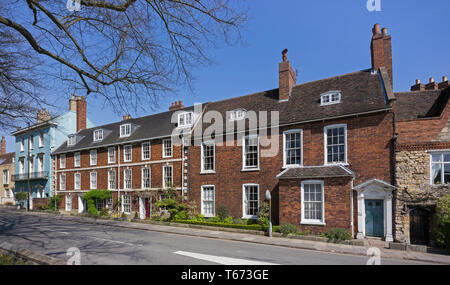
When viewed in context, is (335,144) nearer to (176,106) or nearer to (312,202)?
(312,202)

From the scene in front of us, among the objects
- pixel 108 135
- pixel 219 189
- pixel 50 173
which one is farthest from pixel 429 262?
pixel 50 173

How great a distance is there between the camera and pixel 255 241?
1633 cm

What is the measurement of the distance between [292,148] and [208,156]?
7.31 metres

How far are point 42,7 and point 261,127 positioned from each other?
53.2ft

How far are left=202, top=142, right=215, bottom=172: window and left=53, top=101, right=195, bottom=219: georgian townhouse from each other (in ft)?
7.00

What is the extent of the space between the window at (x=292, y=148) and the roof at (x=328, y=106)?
2.98 feet

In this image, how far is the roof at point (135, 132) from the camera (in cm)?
2889

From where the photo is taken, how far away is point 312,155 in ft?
62.8

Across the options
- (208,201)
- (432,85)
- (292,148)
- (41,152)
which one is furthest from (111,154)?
(432,85)

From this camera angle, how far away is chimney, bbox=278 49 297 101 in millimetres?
23016

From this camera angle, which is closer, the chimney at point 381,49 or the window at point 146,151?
the chimney at point 381,49

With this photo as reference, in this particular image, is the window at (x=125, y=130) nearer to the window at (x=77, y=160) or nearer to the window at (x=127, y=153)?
the window at (x=127, y=153)

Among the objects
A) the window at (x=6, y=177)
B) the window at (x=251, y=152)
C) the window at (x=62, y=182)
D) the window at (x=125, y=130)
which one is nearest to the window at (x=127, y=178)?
the window at (x=125, y=130)

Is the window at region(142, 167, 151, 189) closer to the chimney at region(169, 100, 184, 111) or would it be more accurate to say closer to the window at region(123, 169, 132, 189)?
the window at region(123, 169, 132, 189)
